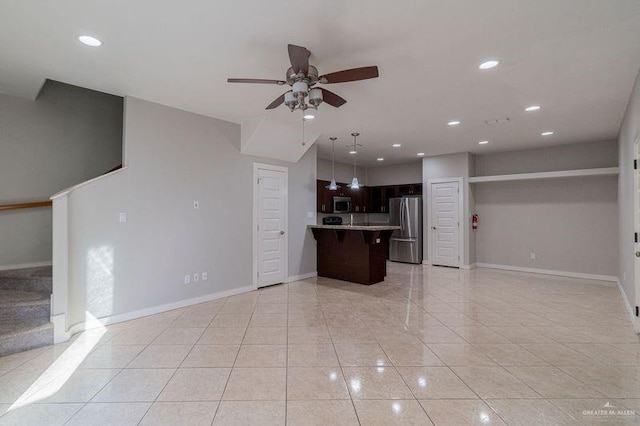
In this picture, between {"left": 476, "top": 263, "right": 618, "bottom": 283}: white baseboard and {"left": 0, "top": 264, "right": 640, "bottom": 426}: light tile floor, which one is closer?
{"left": 0, "top": 264, "right": 640, "bottom": 426}: light tile floor

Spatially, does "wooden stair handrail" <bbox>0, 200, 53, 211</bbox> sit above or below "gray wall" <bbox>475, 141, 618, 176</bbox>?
below

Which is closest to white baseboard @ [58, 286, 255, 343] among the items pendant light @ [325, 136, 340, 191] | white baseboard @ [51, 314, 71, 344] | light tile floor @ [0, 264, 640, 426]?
white baseboard @ [51, 314, 71, 344]

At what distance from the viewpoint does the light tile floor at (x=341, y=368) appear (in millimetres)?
2021

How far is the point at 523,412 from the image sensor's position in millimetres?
2010

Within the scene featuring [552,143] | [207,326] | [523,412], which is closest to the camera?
[523,412]

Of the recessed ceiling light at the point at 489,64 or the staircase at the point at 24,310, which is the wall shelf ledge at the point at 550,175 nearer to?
the recessed ceiling light at the point at 489,64

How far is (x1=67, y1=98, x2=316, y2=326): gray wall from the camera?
138 inches

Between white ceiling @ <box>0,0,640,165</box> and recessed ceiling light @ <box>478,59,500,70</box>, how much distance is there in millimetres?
110

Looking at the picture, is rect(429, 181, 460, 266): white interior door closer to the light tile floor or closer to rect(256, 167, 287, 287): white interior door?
the light tile floor

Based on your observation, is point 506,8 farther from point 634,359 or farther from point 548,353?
point 634,359

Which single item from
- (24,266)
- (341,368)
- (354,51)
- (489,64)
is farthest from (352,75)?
(24,266)

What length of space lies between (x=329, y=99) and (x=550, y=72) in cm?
232

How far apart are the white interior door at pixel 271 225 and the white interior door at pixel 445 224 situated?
157 inches

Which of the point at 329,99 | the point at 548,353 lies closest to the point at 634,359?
the point at 548,353
